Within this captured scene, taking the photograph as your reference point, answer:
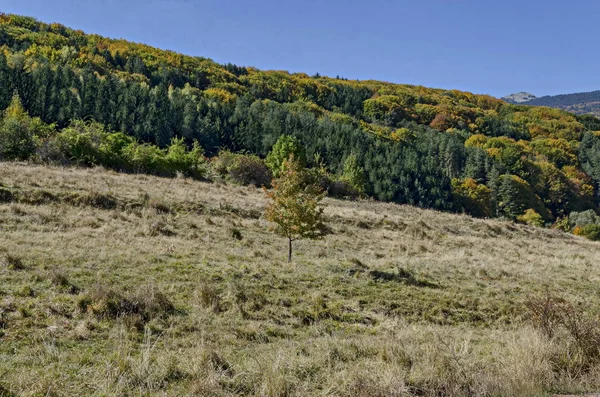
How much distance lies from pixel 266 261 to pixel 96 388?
12.5 metres

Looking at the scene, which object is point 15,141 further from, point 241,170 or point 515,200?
point 515,200

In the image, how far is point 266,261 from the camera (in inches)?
683

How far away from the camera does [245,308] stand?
1065 cm

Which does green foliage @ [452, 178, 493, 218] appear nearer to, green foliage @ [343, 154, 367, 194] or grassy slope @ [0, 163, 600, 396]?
green foliage @ [343, 154, 367, 194]

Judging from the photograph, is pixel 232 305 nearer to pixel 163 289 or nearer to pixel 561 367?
pixel 163 289

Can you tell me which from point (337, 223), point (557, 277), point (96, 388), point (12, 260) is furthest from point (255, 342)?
point (337, 223)

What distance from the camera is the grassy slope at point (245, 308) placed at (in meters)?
5.27

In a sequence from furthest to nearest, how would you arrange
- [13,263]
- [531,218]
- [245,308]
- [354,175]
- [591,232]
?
[531,218] < [354,175] < [591,232] < [13,263] < [245,308]

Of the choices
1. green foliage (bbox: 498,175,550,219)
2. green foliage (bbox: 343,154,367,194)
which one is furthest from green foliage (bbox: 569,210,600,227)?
green foliage (bbox: 343,154,367,194)

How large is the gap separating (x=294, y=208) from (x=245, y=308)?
9560 millimetres

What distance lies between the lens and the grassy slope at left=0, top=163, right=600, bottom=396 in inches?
208

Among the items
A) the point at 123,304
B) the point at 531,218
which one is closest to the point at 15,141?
the point at 123,304

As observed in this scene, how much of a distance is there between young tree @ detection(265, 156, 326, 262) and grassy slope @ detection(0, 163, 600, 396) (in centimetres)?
136

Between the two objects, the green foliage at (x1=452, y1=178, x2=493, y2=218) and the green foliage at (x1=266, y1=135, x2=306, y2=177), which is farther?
the green foliage at (x1=452, y1=178, x2=493, y2=218)
